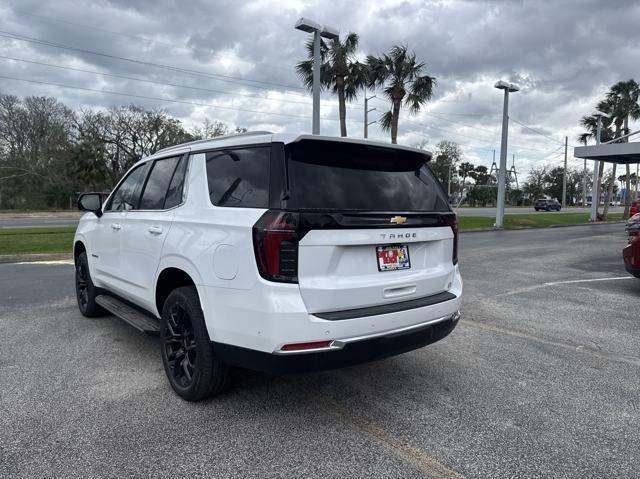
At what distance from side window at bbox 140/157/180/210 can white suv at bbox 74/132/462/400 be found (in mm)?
32

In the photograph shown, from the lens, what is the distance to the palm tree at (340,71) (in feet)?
74.9

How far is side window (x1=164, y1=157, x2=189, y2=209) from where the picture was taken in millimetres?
3643

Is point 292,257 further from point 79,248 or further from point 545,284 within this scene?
point 545,284

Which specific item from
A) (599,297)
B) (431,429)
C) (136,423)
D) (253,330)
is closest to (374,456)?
(431,429)

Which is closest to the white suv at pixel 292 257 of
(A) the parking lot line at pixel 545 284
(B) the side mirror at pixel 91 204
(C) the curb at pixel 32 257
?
(B) the side mirror at pixel 91 204

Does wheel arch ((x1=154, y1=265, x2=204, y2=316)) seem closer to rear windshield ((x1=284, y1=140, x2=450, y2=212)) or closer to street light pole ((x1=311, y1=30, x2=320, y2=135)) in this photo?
rear windshield ((x1=284, y1=140, x2=450, y2=212))

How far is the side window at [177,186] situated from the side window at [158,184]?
82mm

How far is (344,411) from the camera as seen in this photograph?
10.7 ft

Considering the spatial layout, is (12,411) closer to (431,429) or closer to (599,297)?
(431,429)

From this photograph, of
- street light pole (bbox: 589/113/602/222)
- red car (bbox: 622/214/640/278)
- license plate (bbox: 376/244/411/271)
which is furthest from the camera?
street light pole (bbox: 589/113/602/222)

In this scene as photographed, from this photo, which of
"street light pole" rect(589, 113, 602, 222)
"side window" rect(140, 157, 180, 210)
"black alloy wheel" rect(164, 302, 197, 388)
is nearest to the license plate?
"black alloy wheel" rect(164, 302, 197, 388)

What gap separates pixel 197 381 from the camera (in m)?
3.18

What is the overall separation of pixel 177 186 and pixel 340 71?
2104 cm

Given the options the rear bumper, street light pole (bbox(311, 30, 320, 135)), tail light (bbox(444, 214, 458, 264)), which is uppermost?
street light pole (bbox(311, 30, 320, 135))
